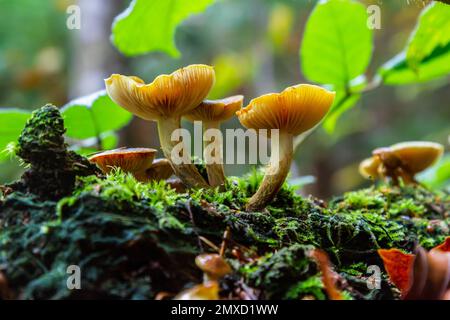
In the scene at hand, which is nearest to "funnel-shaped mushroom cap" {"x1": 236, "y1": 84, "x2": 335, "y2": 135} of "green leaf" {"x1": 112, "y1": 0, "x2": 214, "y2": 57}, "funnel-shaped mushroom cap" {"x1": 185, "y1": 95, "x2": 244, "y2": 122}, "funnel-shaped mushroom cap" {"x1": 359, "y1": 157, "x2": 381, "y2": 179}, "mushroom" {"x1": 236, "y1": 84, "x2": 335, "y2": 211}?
"mushroom" {"x1": 236, "y1": 84, "x2": 335, "y2": 211}

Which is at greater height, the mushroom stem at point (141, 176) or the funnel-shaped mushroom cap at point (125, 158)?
the funnel-shaped mushroom cap at point (125, 158)

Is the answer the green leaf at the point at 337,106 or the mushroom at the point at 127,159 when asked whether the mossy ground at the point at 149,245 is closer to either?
the mushroom at the point at 127,159

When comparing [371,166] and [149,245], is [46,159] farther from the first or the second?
[371,166]

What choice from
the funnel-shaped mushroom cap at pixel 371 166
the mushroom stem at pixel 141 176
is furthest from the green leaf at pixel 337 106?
the mushroom stem at pixel 141 176

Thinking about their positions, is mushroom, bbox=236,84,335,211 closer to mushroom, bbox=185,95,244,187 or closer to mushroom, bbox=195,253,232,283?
mushroom, bbox=185,95,244,187

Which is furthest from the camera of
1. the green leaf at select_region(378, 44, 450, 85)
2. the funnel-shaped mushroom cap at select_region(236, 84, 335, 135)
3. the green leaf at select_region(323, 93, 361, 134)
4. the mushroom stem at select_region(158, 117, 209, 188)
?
the green leaf at select_region(323, 93, 361, 134)

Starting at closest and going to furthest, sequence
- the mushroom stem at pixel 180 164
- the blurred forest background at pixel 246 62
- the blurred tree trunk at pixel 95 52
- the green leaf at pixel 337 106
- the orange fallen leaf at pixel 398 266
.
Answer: the orange fallen leaf at pixel 398 266, the mushroom stem at pixel 180 164, the green leaf at pixel 337 106, the blurred tree trunk at pixel 95 52, the blurred forest background at pixel 246 62

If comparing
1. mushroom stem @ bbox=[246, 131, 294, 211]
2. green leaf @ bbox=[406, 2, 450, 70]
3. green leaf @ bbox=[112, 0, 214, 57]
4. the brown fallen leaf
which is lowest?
the brown fallen leaf
